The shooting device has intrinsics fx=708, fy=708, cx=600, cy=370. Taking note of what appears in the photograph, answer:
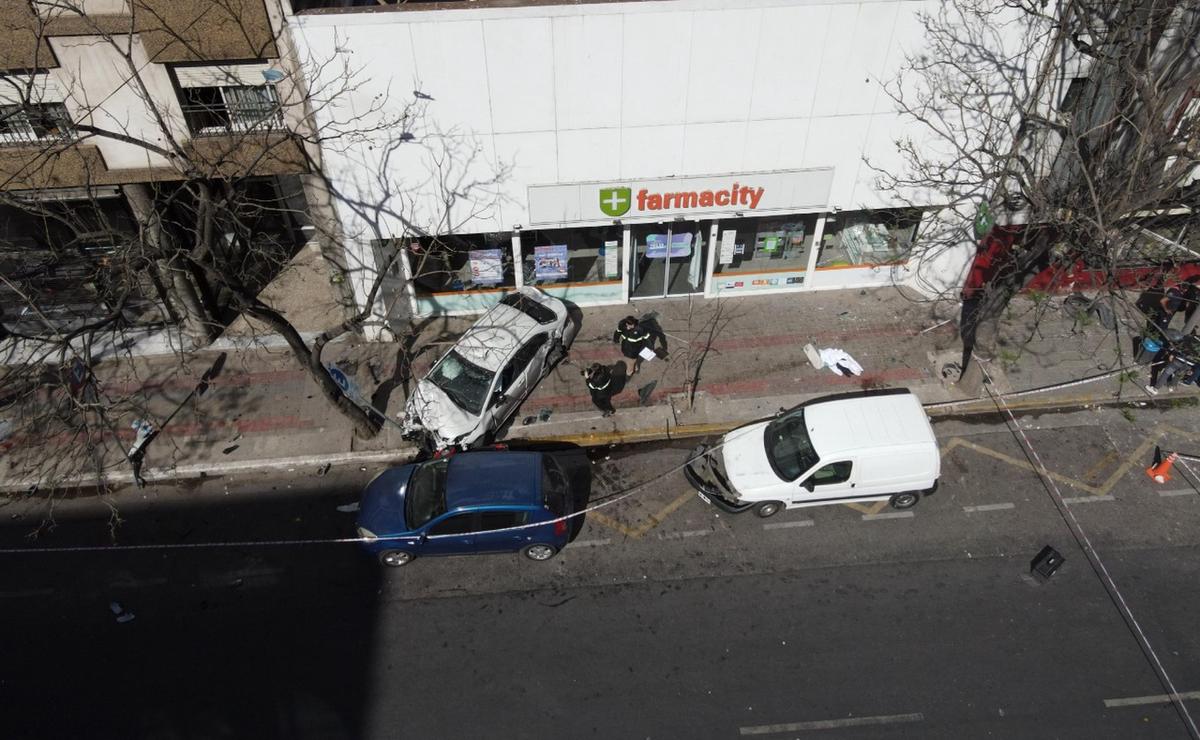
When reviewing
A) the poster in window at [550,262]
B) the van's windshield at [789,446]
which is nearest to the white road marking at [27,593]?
the poster in window at [550,262]

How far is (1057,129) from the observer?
534 inches

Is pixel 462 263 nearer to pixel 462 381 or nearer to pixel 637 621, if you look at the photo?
pixel 462 381

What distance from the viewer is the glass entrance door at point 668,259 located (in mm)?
16953

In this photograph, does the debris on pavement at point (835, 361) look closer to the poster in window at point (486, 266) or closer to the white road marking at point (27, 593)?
the poster in window at point (486, 266)

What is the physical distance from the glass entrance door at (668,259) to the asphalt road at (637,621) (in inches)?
228

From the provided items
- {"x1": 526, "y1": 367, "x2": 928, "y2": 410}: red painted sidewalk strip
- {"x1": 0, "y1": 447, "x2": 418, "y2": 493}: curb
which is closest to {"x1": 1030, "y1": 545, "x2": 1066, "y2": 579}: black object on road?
{"x1": 526, "y1": 367, "x2": 928, "y2": 410}: red painted sidewalk strip

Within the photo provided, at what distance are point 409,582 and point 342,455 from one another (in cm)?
354

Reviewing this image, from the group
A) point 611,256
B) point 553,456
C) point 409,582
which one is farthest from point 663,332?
point 409,582

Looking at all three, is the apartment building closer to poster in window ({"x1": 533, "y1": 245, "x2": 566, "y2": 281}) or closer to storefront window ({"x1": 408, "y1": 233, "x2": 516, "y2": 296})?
storefront window ({"x1": 408, "y1": 233, "x2": 516, "y2": 296})

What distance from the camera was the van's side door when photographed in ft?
40.9

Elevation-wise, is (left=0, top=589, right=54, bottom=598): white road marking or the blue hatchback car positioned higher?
the blue hatchback car

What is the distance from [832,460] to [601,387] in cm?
492

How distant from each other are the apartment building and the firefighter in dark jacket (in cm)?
728

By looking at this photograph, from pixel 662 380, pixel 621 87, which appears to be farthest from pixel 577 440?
pixel 621 87
